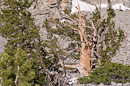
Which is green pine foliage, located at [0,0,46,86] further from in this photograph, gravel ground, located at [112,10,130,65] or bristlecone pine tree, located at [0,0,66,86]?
gravel ground, located at [112,10,130,65]

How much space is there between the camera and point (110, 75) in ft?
33.7

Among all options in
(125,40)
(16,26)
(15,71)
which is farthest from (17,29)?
(125,40)

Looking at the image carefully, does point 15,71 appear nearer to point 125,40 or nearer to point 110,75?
point 110,75

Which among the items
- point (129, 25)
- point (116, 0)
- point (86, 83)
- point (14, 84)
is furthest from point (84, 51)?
point (116, 0)

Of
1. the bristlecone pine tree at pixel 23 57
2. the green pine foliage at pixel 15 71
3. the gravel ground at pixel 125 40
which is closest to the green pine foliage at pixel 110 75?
the bristlecone pine tree at pixel 23 57

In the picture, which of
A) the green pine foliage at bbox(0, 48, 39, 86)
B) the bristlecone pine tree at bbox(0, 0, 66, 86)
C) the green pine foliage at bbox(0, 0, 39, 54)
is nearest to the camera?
the green pine foliage at bbox(0, 48, 39, 86)

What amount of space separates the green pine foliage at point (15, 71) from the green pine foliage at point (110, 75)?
4.52 meters

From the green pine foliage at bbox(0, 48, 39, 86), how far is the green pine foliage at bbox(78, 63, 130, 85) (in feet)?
14.8

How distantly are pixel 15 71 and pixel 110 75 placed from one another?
548cm

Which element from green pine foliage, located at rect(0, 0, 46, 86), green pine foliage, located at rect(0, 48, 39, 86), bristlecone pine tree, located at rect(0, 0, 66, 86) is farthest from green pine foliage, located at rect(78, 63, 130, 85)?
green pine foliage, located at rect(0, 48, 39, 86)

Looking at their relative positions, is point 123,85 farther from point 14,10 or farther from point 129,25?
point 129,25

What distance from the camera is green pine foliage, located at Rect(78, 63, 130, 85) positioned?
9.83 metres

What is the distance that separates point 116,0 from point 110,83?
46.7m

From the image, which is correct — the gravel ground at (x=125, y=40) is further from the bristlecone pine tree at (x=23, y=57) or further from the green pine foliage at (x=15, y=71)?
the green pine foliage at (x=15, y=71)
